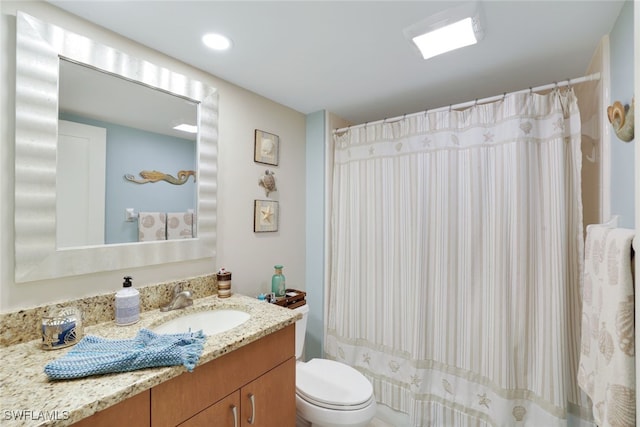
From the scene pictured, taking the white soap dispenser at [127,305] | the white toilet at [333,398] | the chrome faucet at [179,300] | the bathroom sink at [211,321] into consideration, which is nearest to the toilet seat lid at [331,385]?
the white toilet at [333,398]

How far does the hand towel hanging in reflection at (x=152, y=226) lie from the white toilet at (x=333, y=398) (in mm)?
1137

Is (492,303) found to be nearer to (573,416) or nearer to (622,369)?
(573,416)

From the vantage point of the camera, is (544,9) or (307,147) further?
(307,147)

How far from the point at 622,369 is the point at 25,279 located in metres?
2.02

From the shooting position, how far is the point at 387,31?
51.3 inches

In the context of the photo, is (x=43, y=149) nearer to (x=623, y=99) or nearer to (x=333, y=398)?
(x=333, y=398)

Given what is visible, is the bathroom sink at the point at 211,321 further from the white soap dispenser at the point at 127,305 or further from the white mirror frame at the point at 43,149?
the white mirror frame at the point at 43,149

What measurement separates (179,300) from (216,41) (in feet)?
4.33

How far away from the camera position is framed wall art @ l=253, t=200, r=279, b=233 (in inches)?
76.8

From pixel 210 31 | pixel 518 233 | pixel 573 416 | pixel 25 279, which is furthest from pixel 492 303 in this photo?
pixel 25 279

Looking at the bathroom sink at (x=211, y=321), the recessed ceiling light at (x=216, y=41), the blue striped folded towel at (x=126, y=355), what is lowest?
the bathroom sink at (x=211, y=321)

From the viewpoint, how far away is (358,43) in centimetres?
139

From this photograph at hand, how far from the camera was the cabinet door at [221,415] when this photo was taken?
0.97 m

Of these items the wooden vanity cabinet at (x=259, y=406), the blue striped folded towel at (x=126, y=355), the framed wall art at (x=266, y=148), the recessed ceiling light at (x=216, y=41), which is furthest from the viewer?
the framed wall art at (x=266, y=148)
